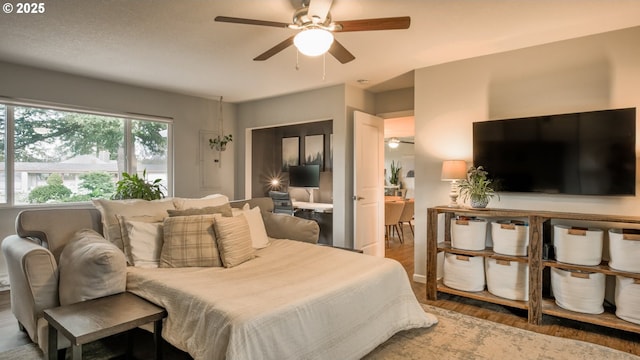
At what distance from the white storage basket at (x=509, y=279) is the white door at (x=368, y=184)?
1.66 m

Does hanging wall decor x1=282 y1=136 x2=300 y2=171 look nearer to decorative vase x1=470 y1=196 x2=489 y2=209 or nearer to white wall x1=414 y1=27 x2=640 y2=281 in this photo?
white wall x1=414 y1=27 x2=640 y2=281

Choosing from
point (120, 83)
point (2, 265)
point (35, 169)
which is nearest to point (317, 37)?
point (120, 83)

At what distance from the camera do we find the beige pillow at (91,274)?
79.1 inches

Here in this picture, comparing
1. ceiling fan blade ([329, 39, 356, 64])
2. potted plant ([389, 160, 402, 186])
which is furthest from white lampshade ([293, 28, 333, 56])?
potted plant ([389, 160, 402, 186])

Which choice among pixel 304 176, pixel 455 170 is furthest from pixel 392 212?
pixel 455 170

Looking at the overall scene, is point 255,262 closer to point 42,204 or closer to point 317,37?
point 317,37

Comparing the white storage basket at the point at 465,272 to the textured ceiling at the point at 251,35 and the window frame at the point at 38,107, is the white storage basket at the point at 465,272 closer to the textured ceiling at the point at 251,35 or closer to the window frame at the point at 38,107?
the textured ceiling at the point at 251,35

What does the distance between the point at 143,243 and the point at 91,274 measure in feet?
1.60

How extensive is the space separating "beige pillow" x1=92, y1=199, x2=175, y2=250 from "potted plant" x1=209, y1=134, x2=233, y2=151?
252 cm

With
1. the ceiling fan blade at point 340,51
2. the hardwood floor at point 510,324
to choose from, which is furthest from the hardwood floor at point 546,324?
the ceiling fan blade at point 340,51

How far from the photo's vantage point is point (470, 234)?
311cm

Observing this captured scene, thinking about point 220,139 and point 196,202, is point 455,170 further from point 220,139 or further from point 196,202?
point 220,139

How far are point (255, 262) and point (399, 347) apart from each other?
1.14 metres

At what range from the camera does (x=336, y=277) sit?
2123 mm
